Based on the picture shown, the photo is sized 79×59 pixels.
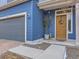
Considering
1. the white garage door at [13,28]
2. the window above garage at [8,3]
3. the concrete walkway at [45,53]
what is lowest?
the concrete walkway at [45,53]

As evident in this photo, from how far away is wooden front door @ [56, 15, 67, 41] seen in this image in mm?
11828

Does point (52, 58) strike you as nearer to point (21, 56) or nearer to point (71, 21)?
point (21, 56)

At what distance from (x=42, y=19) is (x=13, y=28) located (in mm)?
3616

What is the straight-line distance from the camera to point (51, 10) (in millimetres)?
12805

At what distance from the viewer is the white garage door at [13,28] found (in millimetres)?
12909

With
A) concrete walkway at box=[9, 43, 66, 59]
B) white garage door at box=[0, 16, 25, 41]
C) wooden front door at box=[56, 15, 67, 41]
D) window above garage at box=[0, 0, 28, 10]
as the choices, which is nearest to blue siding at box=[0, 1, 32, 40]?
window above garage at box=[0, 0, 28, 10]

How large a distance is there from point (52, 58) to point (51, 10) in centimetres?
764

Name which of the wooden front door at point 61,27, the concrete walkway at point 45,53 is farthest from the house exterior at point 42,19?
the concrete walkway at point 45,53

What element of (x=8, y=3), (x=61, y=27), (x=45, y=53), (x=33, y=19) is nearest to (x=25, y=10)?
(x=33, y=19)

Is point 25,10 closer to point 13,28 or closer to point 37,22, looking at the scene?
point 37,22

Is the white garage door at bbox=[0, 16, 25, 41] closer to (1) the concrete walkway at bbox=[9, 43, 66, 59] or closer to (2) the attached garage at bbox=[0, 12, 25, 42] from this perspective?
(2) the attached garage at bbox=[0, 12, 25, 42]

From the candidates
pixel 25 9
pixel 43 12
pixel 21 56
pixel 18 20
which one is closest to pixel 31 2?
pixel 25 9

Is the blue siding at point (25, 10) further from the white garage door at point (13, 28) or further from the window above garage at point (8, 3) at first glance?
the white garage door at point (13, 28)

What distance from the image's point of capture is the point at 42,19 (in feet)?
42.3
